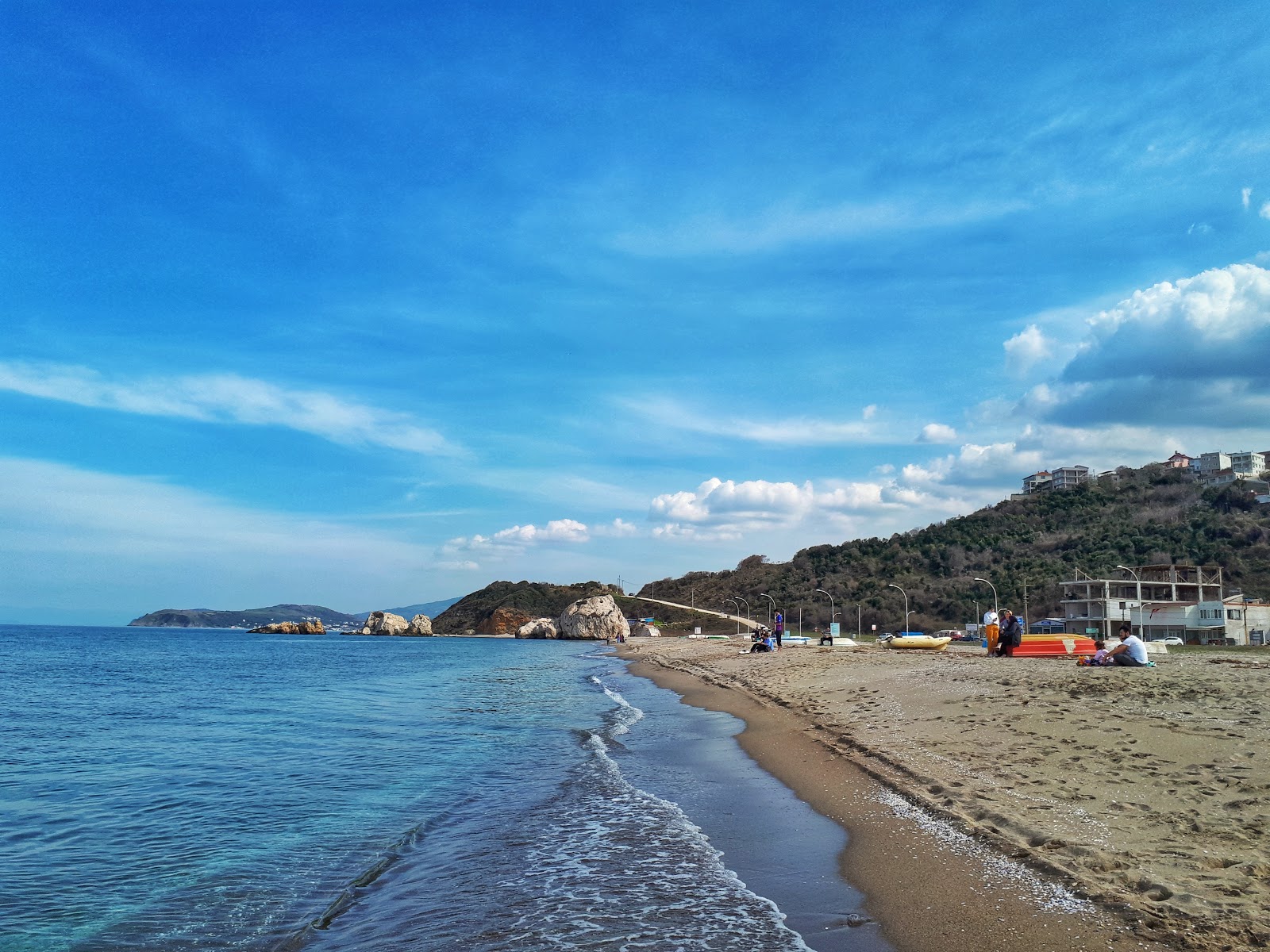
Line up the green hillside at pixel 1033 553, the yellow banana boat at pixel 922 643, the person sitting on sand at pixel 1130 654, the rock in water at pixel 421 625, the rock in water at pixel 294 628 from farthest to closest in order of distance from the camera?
the rock in water at pixel 294 628
the rock in water at pixel 421 625
the green hillside at pixel 1033 553
the yellow banana boat at pixel 922 643
the person sitting on sand at pixel 1130 654

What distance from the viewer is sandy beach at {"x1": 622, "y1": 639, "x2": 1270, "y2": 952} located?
546cm

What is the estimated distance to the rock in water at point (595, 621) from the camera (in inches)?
5128

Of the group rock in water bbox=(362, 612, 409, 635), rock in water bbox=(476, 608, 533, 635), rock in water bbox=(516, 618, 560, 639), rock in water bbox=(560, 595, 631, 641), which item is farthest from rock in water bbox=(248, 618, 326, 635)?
rock in water bbox=(560, 595, 631, 641)

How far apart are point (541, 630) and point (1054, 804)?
135303 millimetres

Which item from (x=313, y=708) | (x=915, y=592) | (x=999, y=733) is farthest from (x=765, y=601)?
(x=999, y=733)

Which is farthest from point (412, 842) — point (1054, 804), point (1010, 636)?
point (1010, 636)

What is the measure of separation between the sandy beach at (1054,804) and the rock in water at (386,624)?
545 ft

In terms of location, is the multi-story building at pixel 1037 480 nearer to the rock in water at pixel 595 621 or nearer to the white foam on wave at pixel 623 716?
the rock in water at pixel 595 621

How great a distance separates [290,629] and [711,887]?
193486 millimetres

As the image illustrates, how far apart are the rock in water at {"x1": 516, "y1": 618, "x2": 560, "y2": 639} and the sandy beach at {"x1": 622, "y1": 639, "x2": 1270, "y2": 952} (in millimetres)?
124377

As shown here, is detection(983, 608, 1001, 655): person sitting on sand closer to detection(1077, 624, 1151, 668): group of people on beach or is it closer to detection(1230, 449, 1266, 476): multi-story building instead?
detection(1077, 624, 1151, 668): group of people on beach

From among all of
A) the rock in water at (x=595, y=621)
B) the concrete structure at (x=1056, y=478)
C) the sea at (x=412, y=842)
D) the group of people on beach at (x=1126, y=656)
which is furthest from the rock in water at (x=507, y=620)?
the group of people on beach at (x=1126, y=656)

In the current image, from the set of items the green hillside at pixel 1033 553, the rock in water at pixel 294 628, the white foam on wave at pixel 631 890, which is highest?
the green hillside at pixel 1033 553

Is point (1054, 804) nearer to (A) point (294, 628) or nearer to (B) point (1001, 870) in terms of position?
(B) point (1001, 870)
